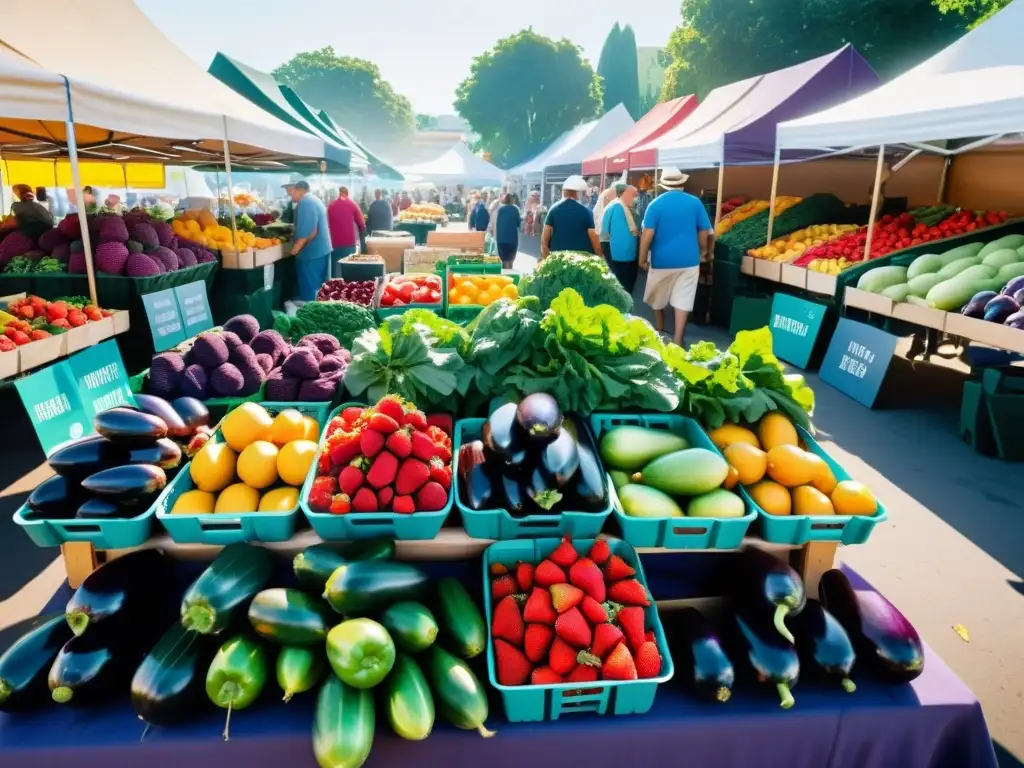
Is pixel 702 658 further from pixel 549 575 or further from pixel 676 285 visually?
pixel 676 285

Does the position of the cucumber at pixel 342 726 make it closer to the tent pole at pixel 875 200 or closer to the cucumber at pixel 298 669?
the cucumber at pixel 298 669

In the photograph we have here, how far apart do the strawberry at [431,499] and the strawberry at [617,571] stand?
49 centimetres

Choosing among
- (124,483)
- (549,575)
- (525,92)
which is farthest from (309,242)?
(525,92)

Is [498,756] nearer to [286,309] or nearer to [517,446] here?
[517,446]

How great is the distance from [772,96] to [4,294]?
9427 mm

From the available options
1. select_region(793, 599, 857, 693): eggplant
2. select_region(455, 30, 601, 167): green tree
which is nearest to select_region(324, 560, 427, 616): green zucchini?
select_region(793, 599, 857, 693): eggplant

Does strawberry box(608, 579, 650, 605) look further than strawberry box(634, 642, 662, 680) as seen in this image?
Yes

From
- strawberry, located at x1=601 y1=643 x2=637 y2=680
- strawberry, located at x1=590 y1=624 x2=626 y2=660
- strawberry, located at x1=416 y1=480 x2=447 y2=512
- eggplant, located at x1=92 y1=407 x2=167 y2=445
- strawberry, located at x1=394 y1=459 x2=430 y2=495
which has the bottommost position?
strawberry, located at x1=601 y1=643 x2=637 y2=680

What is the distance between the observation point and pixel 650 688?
1611mm

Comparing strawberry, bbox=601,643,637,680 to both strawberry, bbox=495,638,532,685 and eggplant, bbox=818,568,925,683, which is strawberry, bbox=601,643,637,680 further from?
eggplant, bbox=818,568,925,683

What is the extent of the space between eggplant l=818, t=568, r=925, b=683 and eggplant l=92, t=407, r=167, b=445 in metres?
2.14

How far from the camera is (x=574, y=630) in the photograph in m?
1.60

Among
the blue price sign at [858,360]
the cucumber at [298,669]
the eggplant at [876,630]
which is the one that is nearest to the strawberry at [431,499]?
the cucumber at [298,669]

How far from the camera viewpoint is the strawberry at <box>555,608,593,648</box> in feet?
Result: 5.25
